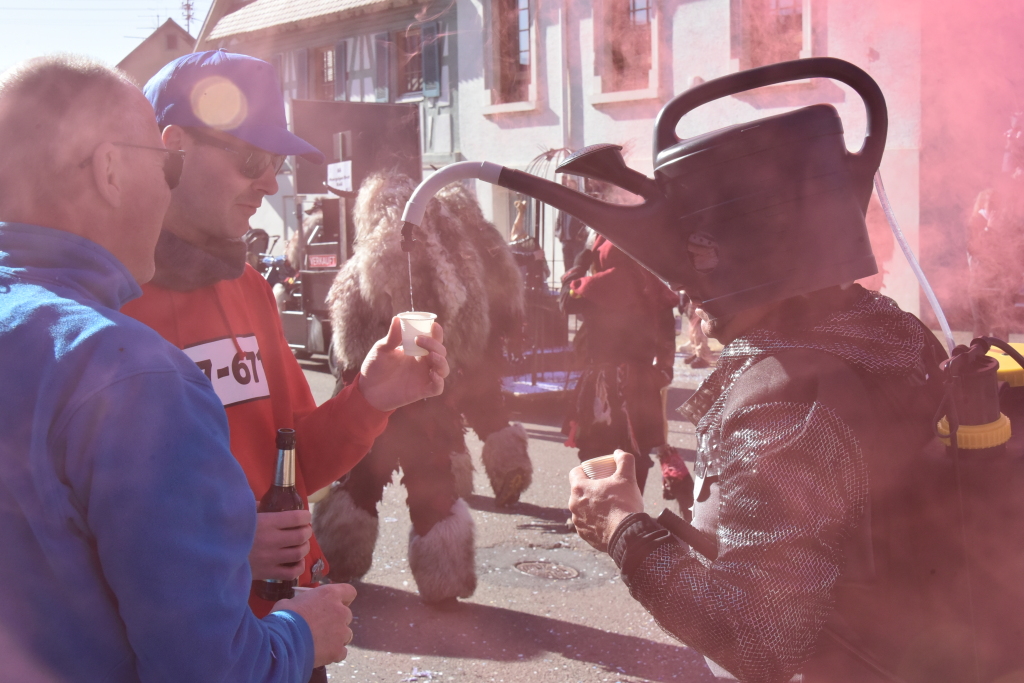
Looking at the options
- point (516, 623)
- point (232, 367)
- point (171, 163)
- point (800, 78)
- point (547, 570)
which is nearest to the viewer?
point (171, 163)

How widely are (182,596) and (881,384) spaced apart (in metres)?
1.07

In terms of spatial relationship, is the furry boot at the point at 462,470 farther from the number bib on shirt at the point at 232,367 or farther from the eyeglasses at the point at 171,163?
Answer: the eyeglasses at the point at 171,163

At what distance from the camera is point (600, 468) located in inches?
62.9

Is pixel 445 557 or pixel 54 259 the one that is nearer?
pixel 54 259

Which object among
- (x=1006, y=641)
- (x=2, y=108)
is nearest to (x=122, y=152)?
(x=2, y=108)

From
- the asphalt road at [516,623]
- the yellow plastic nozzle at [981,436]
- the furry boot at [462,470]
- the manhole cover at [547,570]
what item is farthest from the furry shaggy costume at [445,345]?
the yellow plastic nozzle at [981,436]

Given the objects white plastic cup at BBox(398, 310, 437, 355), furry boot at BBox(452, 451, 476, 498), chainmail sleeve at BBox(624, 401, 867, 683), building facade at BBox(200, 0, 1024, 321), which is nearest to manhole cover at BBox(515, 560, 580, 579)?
furry boot at BBox(452, 451, 476, 498)

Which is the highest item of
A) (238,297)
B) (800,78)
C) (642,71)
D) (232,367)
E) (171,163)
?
(642,71)

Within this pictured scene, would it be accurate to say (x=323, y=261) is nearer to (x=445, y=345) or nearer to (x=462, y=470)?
(x=462, y=470)

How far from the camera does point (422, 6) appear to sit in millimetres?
16484

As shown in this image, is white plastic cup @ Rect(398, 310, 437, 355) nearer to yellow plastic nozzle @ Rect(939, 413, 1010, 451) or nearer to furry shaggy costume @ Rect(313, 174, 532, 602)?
yellow plastic nozzle @ Rect(939, 413, 1010, 451)

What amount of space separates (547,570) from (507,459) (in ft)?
2.26

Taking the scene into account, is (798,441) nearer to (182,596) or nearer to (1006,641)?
(1006,641)

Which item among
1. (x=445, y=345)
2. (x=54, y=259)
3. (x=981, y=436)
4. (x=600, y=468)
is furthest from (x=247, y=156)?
(x=445, y=345)
